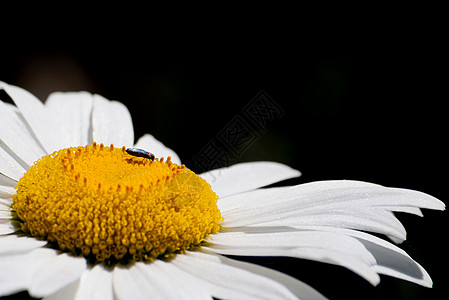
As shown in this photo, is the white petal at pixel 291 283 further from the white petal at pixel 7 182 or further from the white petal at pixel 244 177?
the white petal at pixel 7 182

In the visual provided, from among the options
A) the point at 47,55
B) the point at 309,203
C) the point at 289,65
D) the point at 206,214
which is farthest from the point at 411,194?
the point at 47,55

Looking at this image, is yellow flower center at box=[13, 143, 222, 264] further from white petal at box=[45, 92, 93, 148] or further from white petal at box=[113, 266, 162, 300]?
white petal at box=[45, 92, 93, 148]

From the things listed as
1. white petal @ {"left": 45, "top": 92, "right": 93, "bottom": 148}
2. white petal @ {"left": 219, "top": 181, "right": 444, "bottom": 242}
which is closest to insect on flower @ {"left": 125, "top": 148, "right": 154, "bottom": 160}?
white petal @ {"left": 219, "top": 181, "right": 444, "bottom": 242}

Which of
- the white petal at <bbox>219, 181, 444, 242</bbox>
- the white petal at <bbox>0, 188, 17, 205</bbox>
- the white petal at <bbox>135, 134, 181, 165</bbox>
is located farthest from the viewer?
the white petal at <bbox>135, 134, 181, 165</bbox>

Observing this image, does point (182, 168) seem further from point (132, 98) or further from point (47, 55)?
point (47, 55)

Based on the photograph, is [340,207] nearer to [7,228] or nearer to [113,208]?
[113,208]

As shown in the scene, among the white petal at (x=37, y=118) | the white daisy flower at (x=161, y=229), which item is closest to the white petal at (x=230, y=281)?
the white daisy flower at (x=161, y=229)
